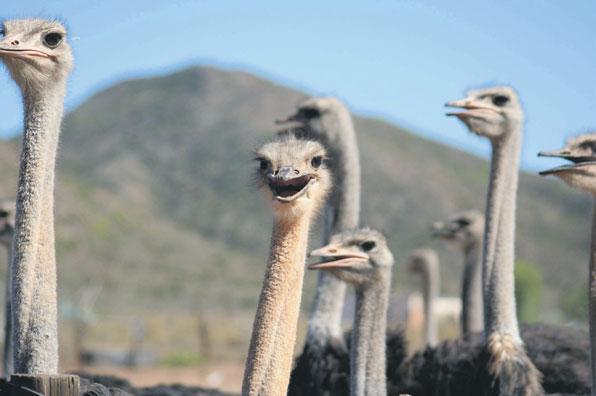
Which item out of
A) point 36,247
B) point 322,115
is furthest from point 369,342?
point 322,115

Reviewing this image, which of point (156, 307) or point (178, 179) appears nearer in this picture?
point (156, 307)

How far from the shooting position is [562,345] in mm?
6836

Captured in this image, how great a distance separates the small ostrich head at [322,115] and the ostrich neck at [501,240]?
4.83ft

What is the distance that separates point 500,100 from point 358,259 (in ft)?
5.45

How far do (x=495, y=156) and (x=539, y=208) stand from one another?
7052 centimetres

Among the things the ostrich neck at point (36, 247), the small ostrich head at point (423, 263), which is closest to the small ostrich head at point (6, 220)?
the ostrich neck at point (36, 247)

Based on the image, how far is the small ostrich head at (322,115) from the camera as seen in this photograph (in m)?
7.79

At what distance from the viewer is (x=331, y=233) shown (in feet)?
24.1

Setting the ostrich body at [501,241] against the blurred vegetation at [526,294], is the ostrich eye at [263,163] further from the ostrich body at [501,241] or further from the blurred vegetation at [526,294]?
the blurred vegetation at [526,294]

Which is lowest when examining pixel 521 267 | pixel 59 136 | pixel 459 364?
pixel 459 364

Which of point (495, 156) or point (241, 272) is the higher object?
point (241, 272)

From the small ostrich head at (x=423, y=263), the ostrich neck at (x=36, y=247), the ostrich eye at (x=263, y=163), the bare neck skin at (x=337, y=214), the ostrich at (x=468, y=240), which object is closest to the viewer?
the ostrich eye at (x=263, y=163)

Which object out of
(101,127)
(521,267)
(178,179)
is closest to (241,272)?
(178,179)

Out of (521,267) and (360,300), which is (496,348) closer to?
(360,300)
